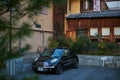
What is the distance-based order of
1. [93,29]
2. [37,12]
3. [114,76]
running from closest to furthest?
[37,12] → [114,76] → [93,29]

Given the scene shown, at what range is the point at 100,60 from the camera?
23062mm

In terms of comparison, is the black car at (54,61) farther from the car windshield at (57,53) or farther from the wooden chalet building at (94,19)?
the wooden chalet building at (94,19)

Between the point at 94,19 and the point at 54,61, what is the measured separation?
1256 centimetres

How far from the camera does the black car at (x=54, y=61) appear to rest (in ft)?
58.5

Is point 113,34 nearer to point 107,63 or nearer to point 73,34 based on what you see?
point 73,34

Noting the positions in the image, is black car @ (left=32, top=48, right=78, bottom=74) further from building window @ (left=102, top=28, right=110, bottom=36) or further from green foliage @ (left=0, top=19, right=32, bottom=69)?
green foliage @ (left=0, top=19, right=32, bottom=69)

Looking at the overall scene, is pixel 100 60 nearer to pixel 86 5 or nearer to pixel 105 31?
pixel 105 31

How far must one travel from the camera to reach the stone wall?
2278 centimetres

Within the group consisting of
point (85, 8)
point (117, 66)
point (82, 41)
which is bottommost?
point (117, 66)

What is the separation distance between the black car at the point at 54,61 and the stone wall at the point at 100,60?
369 cm

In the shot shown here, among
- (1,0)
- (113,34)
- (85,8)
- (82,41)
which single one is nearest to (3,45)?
(1,0)

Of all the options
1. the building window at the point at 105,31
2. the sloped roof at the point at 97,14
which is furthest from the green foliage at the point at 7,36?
the building window at the point at 105,31

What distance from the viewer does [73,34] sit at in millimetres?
30375

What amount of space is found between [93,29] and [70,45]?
5680 mm
